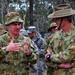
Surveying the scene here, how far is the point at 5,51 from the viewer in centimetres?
571

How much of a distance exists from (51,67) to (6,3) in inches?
536

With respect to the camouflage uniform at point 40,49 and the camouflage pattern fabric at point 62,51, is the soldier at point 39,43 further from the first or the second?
the camouflage pattern fabric at point 62,51

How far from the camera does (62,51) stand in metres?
5.18

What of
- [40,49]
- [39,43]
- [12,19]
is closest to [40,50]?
[40,49]

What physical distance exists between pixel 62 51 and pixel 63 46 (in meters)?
0.08

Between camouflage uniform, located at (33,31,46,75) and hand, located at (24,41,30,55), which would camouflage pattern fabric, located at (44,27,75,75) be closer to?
hand, located at (24,41,30,55)

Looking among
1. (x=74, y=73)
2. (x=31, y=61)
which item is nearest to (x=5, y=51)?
(x=31, y=61)

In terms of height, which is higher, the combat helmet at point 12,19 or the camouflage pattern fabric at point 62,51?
the combat helmet at point 12,19

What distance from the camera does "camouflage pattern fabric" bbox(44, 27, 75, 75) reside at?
4.98 metres

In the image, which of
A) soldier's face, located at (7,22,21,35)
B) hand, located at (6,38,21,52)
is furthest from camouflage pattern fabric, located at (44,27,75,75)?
soldier's face, located at (7,22,21,35)

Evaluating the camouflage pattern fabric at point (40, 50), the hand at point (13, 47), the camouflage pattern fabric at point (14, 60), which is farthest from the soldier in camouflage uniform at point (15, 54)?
the camouflage pattern fabric at point (40, 50)

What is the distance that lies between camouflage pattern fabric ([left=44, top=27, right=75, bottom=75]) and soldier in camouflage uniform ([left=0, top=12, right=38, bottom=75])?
22.7 inches

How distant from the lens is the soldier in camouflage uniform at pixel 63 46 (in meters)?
5.04

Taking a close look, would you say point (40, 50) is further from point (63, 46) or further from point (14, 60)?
point (63, 46)
